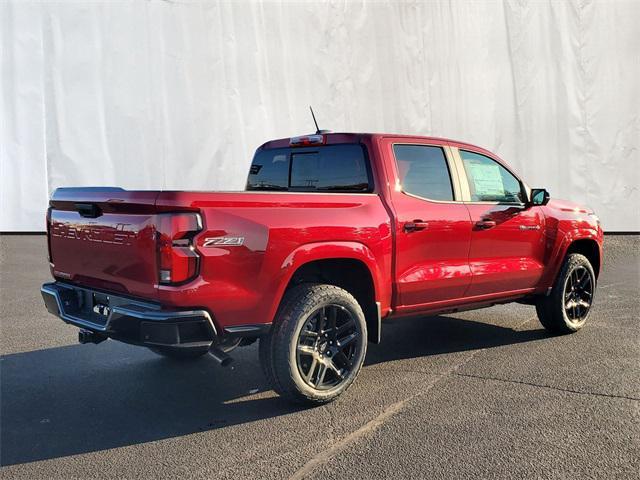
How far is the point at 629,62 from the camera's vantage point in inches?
482

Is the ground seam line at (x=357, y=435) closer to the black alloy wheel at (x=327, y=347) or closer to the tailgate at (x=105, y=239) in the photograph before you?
the black alloy wheel at (x=327, y=347)

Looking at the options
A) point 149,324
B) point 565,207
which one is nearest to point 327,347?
point 149,324

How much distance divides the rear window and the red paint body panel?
8 centimetres

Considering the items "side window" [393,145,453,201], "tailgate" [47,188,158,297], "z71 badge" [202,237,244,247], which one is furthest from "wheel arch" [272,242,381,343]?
"tailgate" [47,188,158,297]

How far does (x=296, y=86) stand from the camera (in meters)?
12.1

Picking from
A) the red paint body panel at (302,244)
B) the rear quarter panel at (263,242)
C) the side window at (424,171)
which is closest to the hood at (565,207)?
the red paint body panel at (302,244)

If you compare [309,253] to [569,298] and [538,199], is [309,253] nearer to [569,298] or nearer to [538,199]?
[538,199]

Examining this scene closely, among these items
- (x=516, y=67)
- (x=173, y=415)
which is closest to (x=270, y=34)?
(x=516, y=67)

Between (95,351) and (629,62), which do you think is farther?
(629,62)

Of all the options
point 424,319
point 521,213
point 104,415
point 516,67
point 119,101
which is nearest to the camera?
point 104,415

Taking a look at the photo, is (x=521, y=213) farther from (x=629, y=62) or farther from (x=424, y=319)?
(x=629, y=62)

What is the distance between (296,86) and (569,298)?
806 cm

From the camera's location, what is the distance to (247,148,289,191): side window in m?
4.91

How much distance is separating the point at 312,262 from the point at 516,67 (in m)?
10.3
